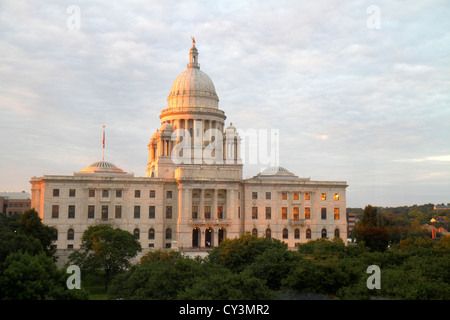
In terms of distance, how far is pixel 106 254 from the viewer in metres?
56.6

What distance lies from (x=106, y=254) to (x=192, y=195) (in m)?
28.8

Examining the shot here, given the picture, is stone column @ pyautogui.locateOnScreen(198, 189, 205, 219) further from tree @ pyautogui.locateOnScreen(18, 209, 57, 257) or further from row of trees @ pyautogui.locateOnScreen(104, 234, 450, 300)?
row of trees @ pyautogui.locateOnScreen(104, 234, 450, 300)

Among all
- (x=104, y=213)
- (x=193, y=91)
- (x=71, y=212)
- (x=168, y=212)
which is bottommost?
(x=104, y=213)

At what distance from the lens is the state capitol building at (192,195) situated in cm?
8038

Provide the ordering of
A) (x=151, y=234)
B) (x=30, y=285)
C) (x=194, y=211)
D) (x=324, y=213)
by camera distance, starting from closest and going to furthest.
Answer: (x=30, y=285) < (x=151, y=234) < (x=194, y=211) < (x=324, y=213)

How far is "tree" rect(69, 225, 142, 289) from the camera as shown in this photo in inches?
2180

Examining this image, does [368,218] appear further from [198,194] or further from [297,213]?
[198,194]

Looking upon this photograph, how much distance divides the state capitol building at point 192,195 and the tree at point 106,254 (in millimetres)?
15914

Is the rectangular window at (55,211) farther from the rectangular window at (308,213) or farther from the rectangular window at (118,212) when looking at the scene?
the rectangular window at (308,213)

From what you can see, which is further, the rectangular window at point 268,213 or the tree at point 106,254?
the rectangular window at point 268,213

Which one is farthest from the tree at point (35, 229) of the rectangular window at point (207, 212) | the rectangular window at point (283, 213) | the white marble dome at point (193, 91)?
the rectangular window at point (283, 213)

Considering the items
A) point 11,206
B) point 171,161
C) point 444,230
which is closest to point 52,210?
point 171,161

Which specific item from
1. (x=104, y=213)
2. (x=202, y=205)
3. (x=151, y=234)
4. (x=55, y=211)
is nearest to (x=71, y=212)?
(x=55, y=211)

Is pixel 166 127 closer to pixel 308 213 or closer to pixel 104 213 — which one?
pixel 104 213
